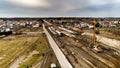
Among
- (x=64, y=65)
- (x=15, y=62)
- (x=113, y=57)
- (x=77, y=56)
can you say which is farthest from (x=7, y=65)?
(x=113, y=57)

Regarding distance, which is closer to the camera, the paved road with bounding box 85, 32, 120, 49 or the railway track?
the railway track

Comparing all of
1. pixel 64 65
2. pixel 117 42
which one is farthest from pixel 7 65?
pixel 117 42

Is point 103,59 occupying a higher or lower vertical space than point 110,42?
lower

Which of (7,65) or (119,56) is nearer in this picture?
(7,65)

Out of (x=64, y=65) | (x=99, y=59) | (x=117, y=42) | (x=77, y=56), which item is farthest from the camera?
(x=117, y=42)

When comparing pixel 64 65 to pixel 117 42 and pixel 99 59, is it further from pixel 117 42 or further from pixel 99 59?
pixel 117 42

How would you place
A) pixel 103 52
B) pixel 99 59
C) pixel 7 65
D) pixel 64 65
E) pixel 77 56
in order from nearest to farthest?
1. pixel 64 65
2. pixel 7 65
3. pixel 99 59
4. pixel 77 56
5. pixel 103 52

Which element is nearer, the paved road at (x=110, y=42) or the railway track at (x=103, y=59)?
the railway track at (x=103, y=59)

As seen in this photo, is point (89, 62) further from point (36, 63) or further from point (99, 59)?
point (36, 63)

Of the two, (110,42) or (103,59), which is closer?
(103,59)
